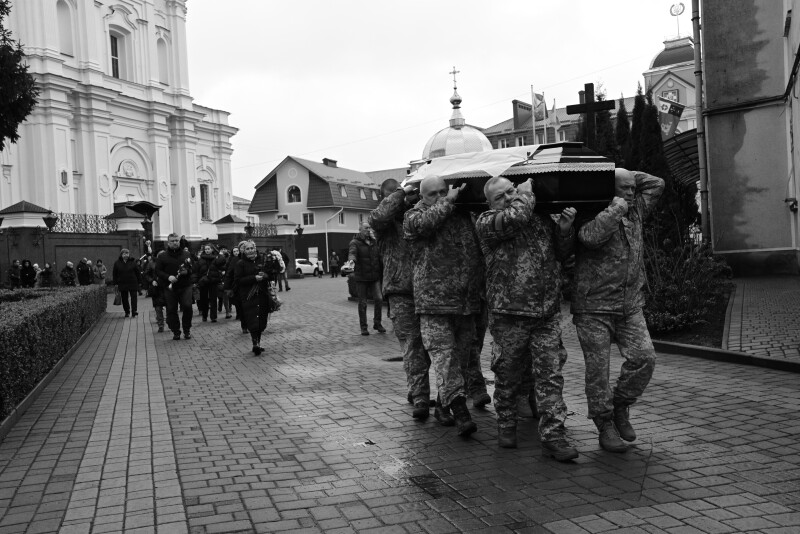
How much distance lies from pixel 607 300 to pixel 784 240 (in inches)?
575

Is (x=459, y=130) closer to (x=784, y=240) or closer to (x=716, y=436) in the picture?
(x=784, y=240)

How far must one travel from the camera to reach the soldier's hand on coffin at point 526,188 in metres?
5.00

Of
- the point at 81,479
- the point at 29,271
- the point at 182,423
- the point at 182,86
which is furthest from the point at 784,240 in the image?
the point at 182,86

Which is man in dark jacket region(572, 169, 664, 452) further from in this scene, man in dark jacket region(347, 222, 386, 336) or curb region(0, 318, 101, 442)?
man in dark jacket region(347, 222, 386, 336)

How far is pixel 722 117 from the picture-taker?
18.0 metres

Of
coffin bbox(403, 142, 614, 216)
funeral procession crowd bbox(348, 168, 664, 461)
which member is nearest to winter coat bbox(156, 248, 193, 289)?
funeral procession crowd bbox(348, 168, 664, 461)

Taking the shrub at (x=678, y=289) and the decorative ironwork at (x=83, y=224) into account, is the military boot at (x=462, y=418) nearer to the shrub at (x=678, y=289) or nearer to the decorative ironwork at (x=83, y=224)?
the shrub at (x=678, y=289)

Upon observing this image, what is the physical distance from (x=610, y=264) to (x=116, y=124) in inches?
1562

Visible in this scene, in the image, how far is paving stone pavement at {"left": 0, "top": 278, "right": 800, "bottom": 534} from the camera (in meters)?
4.00

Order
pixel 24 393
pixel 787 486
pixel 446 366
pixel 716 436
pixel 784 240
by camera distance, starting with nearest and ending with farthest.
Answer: pixel 787 486 → pixel 716 436 → pixel 446 366 → pixel 24 393 → pixel 784 240

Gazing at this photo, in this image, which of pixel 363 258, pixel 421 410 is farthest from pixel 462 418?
pixel 363 258

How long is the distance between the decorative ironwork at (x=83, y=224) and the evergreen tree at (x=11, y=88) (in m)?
13.3

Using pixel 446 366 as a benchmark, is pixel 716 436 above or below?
below

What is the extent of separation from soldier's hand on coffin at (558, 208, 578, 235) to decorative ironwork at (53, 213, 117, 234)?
26534 mm
